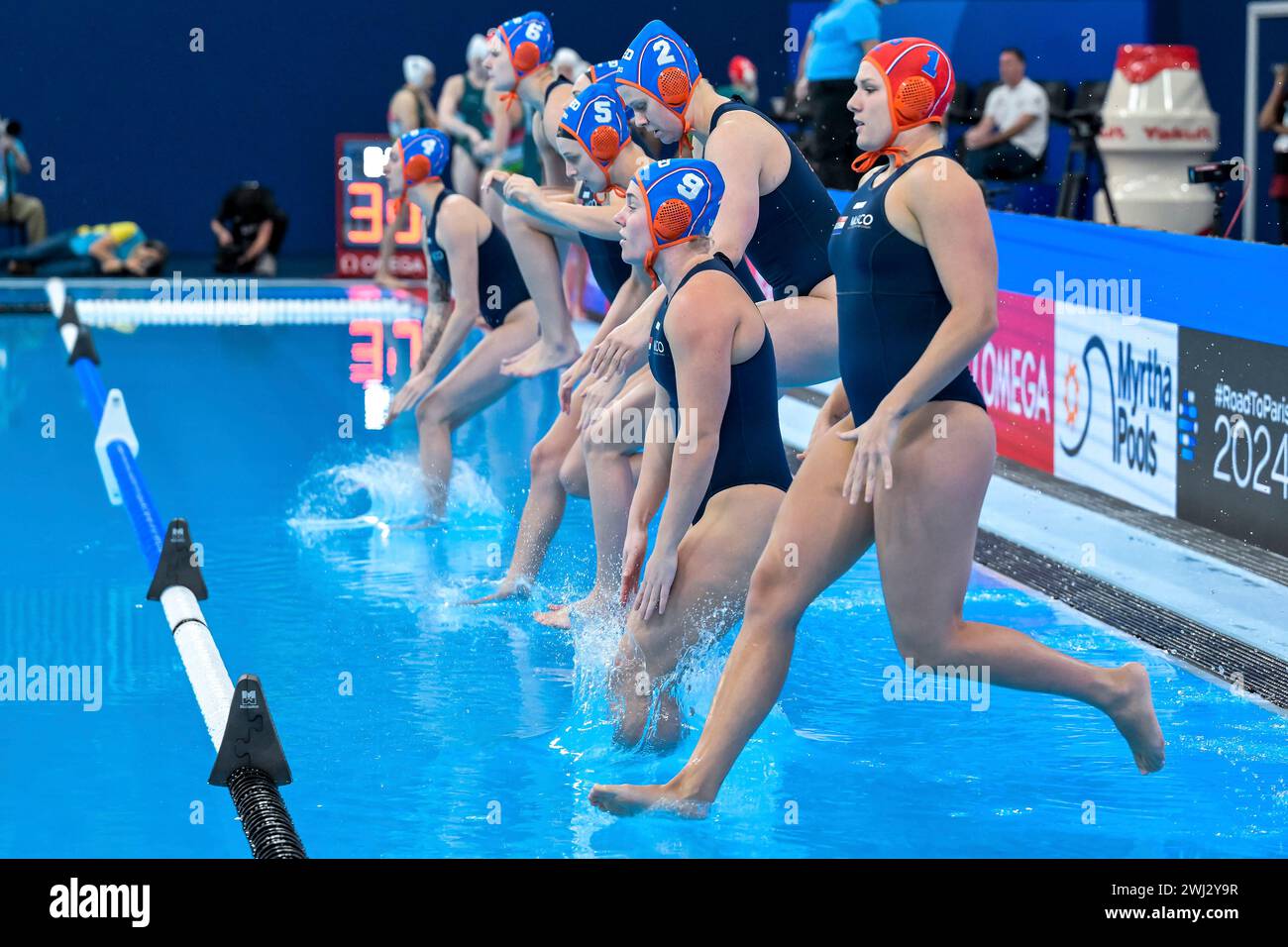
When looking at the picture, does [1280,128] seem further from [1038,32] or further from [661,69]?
[661,69]

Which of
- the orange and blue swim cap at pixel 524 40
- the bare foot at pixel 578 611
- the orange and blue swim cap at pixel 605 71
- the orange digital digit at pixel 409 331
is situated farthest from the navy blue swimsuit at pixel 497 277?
the orange digital digit at pixel 409 331

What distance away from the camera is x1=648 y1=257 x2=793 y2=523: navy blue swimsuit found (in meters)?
4.39

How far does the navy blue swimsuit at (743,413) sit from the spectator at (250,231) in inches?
613

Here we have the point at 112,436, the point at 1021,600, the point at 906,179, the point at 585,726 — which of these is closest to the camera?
the point at 906,179

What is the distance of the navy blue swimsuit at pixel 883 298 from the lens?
13.0 ft

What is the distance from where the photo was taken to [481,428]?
1074 centimetres

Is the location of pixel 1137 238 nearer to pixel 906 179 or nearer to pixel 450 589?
pixel 450 589

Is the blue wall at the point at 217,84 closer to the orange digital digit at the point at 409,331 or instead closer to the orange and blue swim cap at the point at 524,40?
the orange digital digit at the point at 409,331

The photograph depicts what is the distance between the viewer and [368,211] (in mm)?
18750

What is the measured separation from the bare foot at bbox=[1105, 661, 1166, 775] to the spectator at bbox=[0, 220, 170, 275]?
16.3 meters

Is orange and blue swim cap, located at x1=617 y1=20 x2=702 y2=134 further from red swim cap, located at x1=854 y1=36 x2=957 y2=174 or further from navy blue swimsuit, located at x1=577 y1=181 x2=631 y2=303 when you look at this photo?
red swim cap, located at x1=854 y1=36 x2=957 y2=174

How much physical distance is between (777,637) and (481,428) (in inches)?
270
